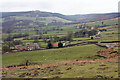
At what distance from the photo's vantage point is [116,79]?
23062mm

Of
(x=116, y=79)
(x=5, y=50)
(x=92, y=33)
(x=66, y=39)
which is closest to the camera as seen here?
(x=116, y=79)

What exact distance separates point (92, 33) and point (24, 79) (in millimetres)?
123398

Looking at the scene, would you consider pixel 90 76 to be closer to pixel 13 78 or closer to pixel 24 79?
pixel 24 79

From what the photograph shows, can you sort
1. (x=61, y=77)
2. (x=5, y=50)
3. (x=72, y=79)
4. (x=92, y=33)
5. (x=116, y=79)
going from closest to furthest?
(x=116, y=79) < (x=72, y=79) < (x=61, y=77) < (x=5, y=50) < (x=92, y=33)

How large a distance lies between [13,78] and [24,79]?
2700 millimetres

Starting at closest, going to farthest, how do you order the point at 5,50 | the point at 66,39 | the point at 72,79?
the point at 72,79 < the point at 5,50 < the point at 66,39

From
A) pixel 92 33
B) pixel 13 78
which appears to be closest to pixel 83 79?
pixel 13 78

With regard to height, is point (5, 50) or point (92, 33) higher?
point (92, 33)

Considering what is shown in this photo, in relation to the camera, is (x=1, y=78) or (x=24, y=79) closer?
(x=24, y=79)

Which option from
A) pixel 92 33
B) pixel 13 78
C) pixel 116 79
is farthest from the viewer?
pixel 92 33

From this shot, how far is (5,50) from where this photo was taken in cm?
8350

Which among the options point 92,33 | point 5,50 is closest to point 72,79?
point 5,50

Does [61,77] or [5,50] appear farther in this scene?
[5,50]

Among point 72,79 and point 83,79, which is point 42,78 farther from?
point 83,79
